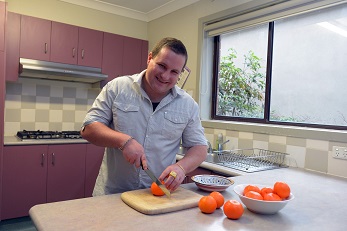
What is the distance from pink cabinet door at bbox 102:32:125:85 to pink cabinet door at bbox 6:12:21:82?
35.6 inches

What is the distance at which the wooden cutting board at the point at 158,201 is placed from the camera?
1050 mm

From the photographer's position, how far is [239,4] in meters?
2.65

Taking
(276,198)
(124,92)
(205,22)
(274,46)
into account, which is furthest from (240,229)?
(205,22)

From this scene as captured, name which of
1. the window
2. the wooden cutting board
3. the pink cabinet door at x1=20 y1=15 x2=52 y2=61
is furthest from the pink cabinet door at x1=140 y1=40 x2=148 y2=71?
the wooden cutting board

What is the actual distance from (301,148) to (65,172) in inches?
87.9

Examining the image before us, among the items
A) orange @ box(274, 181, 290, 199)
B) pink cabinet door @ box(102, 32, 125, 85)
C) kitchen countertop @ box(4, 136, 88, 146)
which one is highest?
pink cabinet door @ box(102, 32, 125, 85)

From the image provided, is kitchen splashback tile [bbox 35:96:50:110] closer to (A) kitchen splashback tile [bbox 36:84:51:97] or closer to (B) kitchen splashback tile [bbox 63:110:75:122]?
(A) kitchen splashback tile [bbox 36:84:51:97]

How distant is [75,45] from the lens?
315 cm

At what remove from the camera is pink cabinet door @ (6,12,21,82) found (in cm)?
277

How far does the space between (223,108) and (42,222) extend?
2358mm

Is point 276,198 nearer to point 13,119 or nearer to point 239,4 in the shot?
point 239,4

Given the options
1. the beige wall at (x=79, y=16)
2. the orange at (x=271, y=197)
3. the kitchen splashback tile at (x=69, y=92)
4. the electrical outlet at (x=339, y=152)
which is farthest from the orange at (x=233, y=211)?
the beige wall at (x=79, y=16)

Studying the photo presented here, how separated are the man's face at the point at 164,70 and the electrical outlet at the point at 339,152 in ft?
4.21

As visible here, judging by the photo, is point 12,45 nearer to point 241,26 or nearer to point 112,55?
Result: point 112,55
